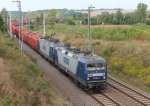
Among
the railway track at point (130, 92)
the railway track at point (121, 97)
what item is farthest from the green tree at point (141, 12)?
the railway track at point (121, 97)

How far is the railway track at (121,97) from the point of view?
25375mm

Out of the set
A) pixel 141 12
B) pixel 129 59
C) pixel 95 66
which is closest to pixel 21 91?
pixel 95 66

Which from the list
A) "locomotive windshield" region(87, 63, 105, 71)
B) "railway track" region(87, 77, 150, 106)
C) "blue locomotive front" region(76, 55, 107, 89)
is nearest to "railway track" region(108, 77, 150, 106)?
"railway track" region(87, 77, 150, 106)

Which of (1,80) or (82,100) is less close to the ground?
(1,80)

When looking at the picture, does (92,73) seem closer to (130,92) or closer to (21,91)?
(130,92)

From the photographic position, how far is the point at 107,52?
4412 centimetres

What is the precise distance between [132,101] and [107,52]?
18.5 m

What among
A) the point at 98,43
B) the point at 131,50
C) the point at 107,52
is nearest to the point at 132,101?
the point at 131,50

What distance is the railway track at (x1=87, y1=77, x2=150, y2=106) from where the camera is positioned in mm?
25375

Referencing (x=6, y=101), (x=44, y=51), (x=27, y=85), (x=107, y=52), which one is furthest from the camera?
(x=44, y=51)

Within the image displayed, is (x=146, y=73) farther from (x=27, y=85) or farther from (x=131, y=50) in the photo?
(x=27, y=85)

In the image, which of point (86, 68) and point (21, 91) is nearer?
point (21, 91)

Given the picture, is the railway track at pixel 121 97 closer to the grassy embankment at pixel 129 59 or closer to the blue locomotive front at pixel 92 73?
the blue locomotive front at pixel 92 73

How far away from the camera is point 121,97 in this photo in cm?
2722
